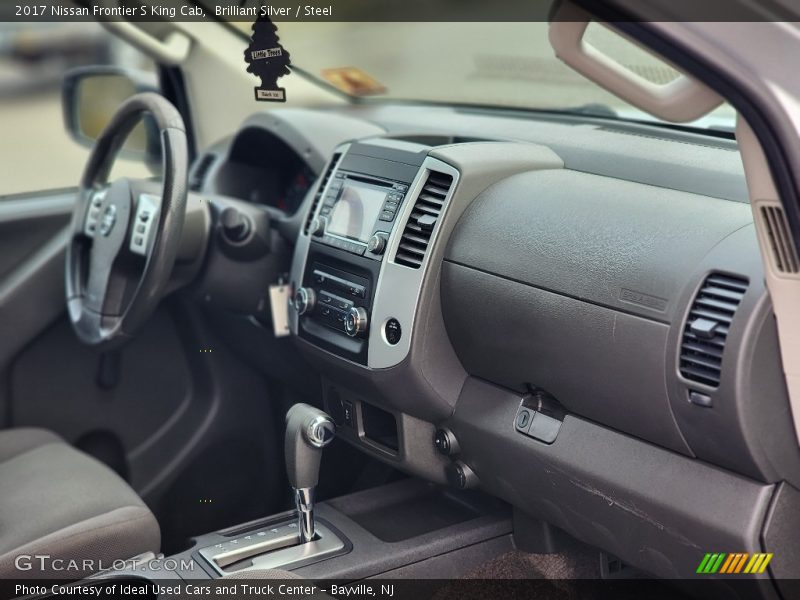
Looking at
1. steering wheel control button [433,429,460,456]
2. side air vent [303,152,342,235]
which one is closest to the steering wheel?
side air vent [303,152,342,235]

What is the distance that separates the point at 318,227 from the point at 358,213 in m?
0.12

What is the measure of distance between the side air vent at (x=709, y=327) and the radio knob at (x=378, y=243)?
22.9 inches

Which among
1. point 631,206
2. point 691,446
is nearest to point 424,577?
point 691,446

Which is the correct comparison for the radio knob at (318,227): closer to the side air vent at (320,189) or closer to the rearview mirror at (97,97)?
the side air vent at (320,189)

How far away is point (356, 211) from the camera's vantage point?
1771 millimetres

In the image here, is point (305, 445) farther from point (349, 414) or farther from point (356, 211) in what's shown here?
point (356, 211)

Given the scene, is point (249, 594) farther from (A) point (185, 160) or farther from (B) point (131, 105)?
(B) point (131, 105)

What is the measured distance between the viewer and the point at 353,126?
2.12 meters

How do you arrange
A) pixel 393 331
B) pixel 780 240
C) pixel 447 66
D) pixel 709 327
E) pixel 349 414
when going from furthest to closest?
1. pixel 447 66
2. pixel 349 414
3. pixel 393 331
4. pixel 709 327
5. pixel 780 240

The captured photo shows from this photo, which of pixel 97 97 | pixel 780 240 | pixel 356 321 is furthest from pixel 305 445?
pixel 97 97

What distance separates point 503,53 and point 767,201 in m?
1.17

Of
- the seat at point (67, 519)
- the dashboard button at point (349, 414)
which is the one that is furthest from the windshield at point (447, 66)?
the seat at point (67, 519)

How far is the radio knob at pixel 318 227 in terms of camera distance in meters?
1.85

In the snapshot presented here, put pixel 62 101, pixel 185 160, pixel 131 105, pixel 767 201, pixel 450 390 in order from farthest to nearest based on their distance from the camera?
1. pixel 62 101
2. pixel 131 105
3. pixel 185 160
4. pixel 450 390
5. pixel 767 201
